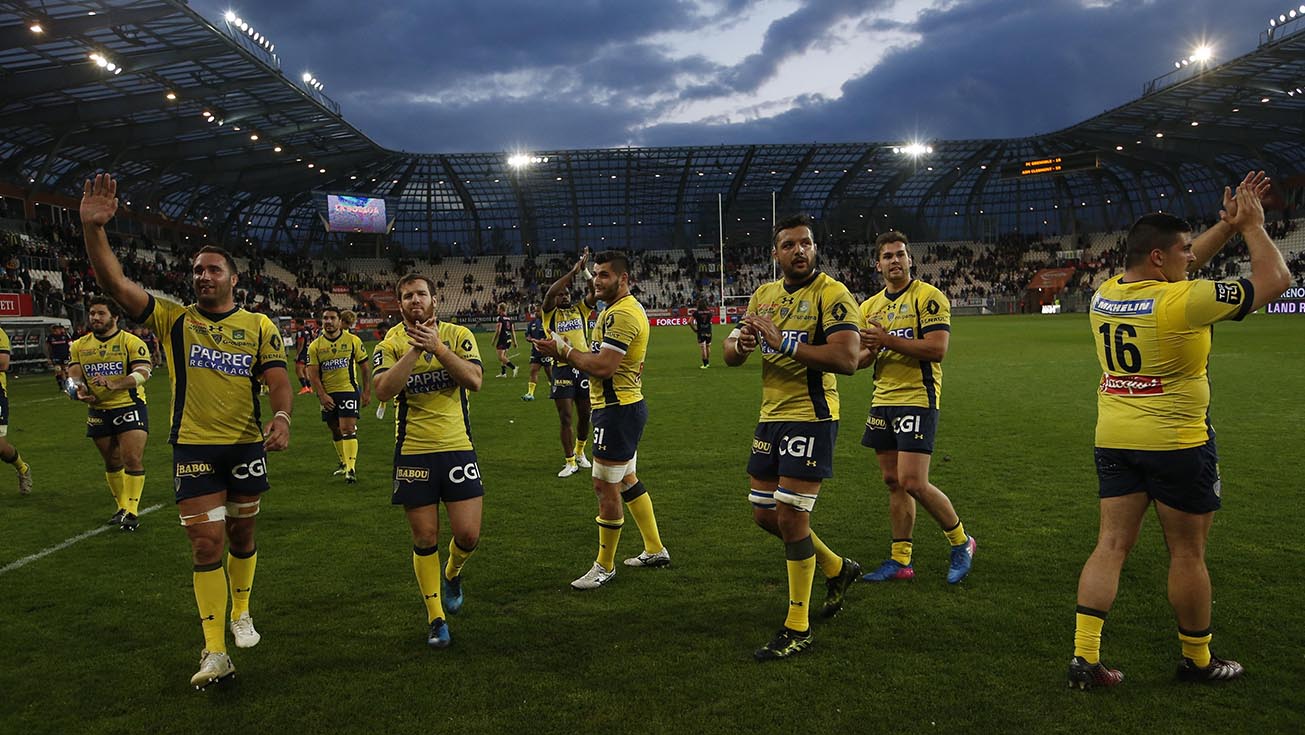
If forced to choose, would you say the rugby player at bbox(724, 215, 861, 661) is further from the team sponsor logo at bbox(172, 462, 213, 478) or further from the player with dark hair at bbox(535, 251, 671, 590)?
the team sponsor logo at bbox(172, 462, 213, 478)

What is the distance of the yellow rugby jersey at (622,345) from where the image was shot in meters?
5.62

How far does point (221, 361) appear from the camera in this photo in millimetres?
4758

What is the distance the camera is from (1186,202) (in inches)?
2778

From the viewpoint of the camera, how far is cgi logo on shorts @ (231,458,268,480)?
189 inches

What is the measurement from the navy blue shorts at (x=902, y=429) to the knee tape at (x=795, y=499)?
1.09m

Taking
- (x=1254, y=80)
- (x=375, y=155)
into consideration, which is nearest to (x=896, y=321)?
(x=1254, y=80)

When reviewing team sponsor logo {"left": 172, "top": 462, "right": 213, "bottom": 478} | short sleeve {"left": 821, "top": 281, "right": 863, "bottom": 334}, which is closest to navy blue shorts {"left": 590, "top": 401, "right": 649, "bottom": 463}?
short sleeve {"left": 821, "top": 281, "right": 863, "bottom": 334}

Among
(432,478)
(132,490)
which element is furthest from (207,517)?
(132,490)

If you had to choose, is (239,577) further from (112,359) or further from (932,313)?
(932,313)

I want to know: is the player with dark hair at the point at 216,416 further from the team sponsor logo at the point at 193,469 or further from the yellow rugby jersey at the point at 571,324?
the yellow rugby jersey at the point at 571,324

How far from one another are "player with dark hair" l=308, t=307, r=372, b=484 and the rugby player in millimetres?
6450

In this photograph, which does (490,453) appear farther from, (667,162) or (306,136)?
(667,162)

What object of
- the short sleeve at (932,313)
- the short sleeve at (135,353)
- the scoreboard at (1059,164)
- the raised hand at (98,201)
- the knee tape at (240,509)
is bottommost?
the knee tape at (240,509)

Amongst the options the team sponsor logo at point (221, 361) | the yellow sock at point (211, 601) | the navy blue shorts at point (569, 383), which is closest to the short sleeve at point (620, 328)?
the team sponsor logo at point (221, 361)
